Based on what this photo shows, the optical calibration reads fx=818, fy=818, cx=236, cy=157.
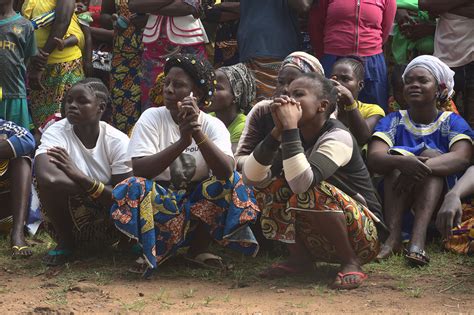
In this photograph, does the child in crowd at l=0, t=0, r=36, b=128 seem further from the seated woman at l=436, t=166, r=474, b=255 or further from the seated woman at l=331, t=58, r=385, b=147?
the seated woman at l=436, t=166, r=474, b=255

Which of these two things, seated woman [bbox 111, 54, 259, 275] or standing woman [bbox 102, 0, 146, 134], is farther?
standing woman [bbox 102, 0, 146, 134]

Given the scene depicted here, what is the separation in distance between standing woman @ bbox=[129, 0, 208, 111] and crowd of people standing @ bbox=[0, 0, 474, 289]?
0.7 inches

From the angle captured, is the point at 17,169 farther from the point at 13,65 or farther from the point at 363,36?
the point at 363,36

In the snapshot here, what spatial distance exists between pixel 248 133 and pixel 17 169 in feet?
5.86

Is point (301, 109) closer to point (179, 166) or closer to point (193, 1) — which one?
point (179, 166)

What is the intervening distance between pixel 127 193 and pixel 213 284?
0.76 m

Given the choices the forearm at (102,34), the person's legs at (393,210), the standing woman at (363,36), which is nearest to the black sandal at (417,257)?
the person's legs at (393,210)

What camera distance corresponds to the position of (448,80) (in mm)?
5934

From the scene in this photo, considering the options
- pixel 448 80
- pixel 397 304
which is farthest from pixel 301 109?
pixel 448 80

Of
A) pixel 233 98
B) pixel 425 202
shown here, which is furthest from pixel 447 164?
pixel 233 98

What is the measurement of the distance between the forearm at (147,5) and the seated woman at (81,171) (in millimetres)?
1575

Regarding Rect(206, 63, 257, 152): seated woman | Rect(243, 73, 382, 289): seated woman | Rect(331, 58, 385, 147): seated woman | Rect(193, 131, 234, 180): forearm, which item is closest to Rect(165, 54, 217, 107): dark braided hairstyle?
Rect(193, 131, 234, 180): forearm

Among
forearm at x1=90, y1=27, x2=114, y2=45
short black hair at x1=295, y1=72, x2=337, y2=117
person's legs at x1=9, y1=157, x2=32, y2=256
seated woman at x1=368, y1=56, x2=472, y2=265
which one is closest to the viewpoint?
short black hair at x1=295, y1=72, x2=337, y2=117

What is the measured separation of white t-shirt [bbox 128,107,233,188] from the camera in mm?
5219
